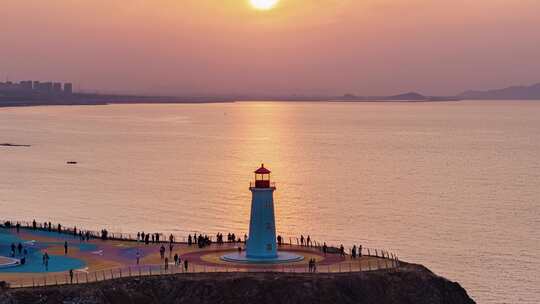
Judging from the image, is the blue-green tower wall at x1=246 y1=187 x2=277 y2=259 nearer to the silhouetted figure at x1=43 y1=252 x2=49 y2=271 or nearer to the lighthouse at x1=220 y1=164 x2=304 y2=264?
the lighthouse at x1=220 y1=164 x2=304 y2=264

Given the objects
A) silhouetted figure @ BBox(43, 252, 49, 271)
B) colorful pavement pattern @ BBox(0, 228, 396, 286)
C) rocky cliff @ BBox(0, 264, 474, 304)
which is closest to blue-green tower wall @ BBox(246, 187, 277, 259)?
colorful pavement pattern @ BBox(0, 228, 396, 286)

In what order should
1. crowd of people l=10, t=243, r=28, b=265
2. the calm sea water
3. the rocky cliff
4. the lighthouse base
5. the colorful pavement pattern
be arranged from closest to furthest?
the rocky cliff → the colorful pavement pattern → the lighthouse base → crowd of people l=10, t=243, r=28, b=265 → the calm sea water

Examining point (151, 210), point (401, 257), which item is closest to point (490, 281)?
point (401, 257)

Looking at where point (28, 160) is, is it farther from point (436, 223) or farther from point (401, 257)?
point (401, 257)

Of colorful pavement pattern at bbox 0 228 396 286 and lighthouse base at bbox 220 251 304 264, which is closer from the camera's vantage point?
colorful pavement pattern at bbox 0 228 396 286

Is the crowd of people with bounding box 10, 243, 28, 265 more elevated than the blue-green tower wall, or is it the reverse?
the blue-green tower wall

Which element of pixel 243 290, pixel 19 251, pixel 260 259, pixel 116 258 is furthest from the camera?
pixel 19 251

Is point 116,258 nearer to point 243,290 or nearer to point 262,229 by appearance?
point 262,229

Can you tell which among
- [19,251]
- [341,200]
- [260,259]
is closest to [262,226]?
[260,259]
